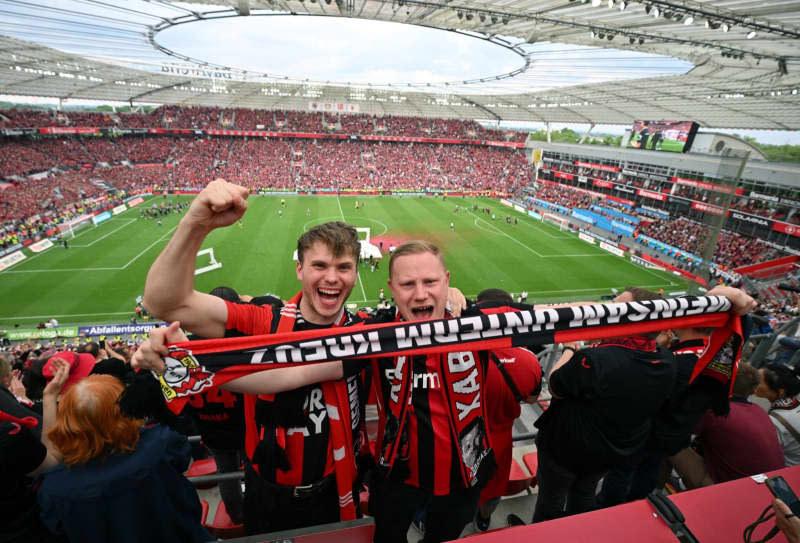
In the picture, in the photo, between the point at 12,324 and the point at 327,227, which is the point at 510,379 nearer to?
the point at 327,227

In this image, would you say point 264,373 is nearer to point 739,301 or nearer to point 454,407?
point 454,407

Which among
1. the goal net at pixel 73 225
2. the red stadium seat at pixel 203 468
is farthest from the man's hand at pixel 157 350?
the goal net at pixel 73 225

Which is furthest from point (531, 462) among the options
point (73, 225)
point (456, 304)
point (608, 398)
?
point (73, 225)

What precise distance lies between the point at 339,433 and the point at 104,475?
1.25 m

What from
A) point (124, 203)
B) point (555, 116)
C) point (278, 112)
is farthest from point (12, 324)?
point (555, 116)

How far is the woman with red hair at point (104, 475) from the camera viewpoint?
6.00 ft

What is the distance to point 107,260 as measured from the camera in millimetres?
25828

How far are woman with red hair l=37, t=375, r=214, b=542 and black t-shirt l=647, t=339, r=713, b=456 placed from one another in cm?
364

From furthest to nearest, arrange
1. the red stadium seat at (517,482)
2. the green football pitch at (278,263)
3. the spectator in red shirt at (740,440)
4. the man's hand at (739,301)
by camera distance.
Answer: the green football pitch at (278,263)
the red stadium seat at (517,482)
the spectator in red shirt at (740,440)
the man's hand at (739,301)

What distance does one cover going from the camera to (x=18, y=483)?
1.96 m

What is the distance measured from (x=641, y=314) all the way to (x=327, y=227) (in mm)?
2193

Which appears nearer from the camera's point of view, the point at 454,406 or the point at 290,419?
the point at 290,419

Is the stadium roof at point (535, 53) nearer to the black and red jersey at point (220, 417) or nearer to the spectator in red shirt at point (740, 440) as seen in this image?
the spectator in red shirt at point (740, 440)

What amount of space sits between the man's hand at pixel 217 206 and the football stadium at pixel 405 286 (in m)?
0.02
